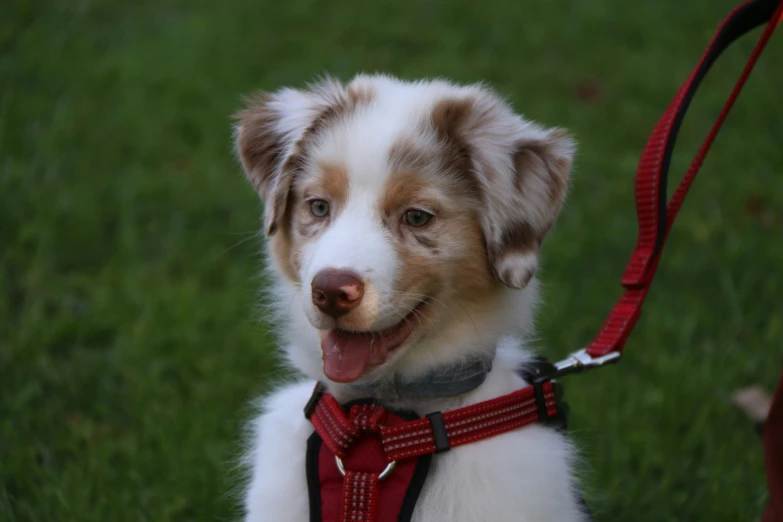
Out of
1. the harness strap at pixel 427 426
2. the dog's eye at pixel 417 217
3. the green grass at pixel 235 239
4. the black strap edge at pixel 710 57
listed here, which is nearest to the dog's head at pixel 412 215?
the dog's eye at pixel 417 217

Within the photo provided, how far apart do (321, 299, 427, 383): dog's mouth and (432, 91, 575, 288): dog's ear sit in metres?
0.31

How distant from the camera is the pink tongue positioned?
8.32 ft

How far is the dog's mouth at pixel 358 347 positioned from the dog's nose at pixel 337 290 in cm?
18

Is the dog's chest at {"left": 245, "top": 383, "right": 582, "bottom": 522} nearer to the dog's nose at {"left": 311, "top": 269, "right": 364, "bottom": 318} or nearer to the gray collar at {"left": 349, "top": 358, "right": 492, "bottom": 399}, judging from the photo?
the gray collar at {"left": 349, "top": 358, "right": 492, "bottom": 399}

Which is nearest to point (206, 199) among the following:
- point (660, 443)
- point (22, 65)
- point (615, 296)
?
point (22, 65)

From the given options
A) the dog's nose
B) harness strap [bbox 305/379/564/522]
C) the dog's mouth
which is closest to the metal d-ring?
harness strap [bbox 305/379/564/522]

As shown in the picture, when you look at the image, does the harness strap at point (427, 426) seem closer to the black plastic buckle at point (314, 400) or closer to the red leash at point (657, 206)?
the black plastic buckle at point (314, 400)

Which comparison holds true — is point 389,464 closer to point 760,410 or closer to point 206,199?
point 760,410

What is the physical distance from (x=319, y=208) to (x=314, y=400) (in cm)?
55

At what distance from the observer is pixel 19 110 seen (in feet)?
20.3

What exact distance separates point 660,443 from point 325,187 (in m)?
2.17

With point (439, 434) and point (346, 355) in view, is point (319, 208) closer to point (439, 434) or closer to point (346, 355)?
point (346, 355)

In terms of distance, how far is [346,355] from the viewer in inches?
101

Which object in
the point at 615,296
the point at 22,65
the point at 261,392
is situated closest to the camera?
the point at 261,392
